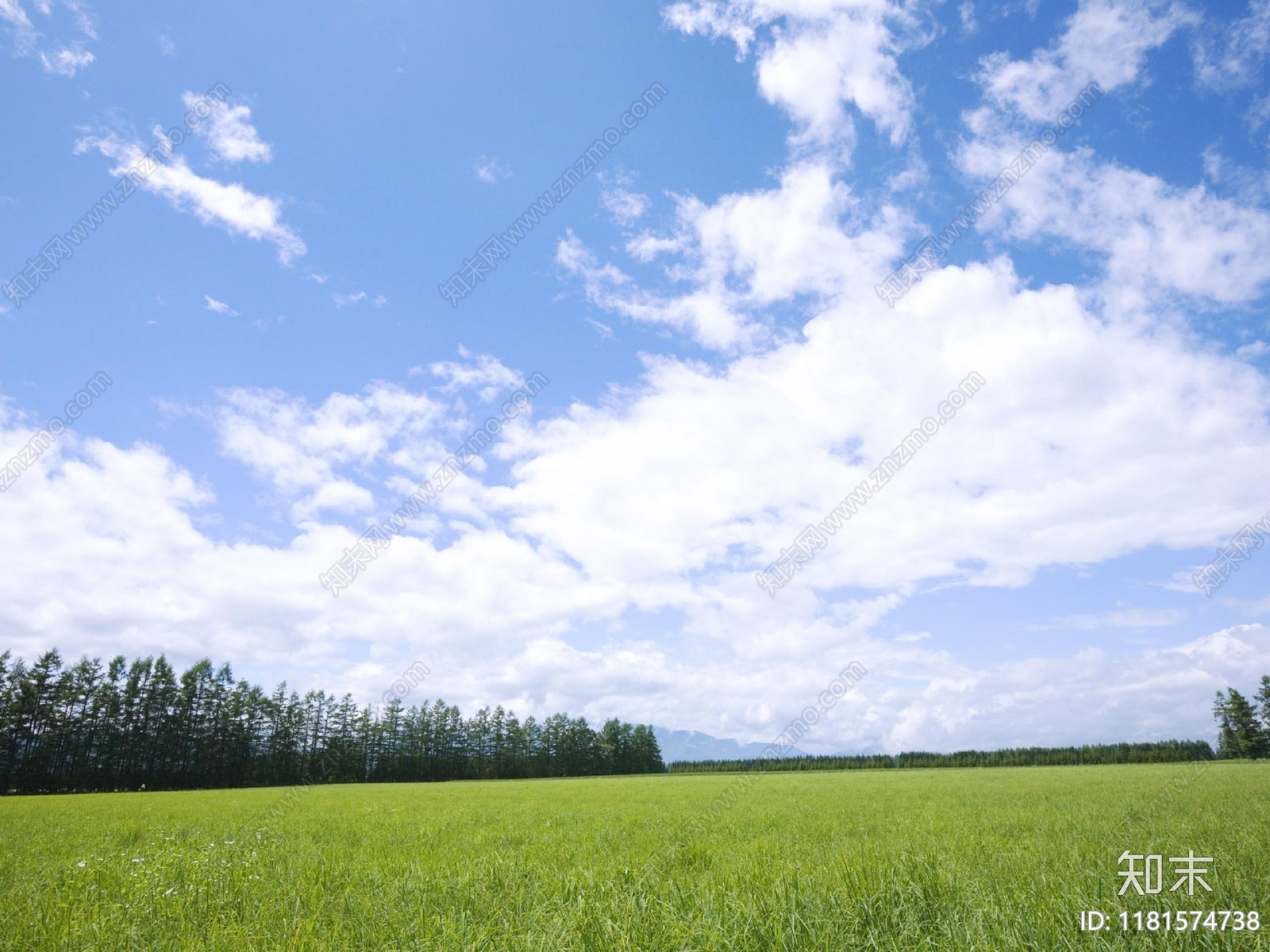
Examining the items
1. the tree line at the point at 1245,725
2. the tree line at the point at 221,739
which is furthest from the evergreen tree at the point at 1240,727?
the tree line at the point at 221,739

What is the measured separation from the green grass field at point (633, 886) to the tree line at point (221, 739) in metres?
82.9

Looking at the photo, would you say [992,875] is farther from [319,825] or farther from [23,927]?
[319,825]

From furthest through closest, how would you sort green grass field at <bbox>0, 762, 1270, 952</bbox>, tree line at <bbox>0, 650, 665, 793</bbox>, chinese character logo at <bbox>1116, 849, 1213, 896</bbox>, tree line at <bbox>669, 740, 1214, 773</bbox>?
tree line at <bbox>669, 740, 1214, 773</bbox>
tree line at <bbox>0, 650, 665, 793</bbox>
chinese character logo at <bbox>1116, 849, 1213, 896</bbox>
green grass field at <bbox>0, 762, 1270, 952</bbox>

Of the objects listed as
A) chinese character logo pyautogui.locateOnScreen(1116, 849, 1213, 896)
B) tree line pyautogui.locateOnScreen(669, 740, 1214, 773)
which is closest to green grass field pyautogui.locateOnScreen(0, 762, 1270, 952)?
chinese character logo pyautogui.locateOnScreen(1116, 849, 1213, 896)

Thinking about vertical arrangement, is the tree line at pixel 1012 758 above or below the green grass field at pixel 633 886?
below

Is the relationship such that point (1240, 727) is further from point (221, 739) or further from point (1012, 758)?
point (221, 739)

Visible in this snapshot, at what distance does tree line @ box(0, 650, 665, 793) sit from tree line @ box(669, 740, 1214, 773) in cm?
4253

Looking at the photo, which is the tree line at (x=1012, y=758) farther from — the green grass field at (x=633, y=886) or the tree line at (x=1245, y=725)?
the green grass field at (x=633, y=886)

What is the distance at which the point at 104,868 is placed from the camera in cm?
727

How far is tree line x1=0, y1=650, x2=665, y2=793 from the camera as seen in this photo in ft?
226

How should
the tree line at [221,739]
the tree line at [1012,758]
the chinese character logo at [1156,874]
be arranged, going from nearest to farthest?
the chinese character logo at [1156,874], the tree line at [221,739], the tree line at [1012,758]

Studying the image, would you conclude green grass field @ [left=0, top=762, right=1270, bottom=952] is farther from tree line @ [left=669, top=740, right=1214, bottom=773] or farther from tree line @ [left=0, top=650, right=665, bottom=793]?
Answer: tree line @ [left=669, top=740, right=1214, bottom=773]

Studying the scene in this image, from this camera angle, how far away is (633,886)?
5609mm

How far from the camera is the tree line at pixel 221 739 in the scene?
226 ft
